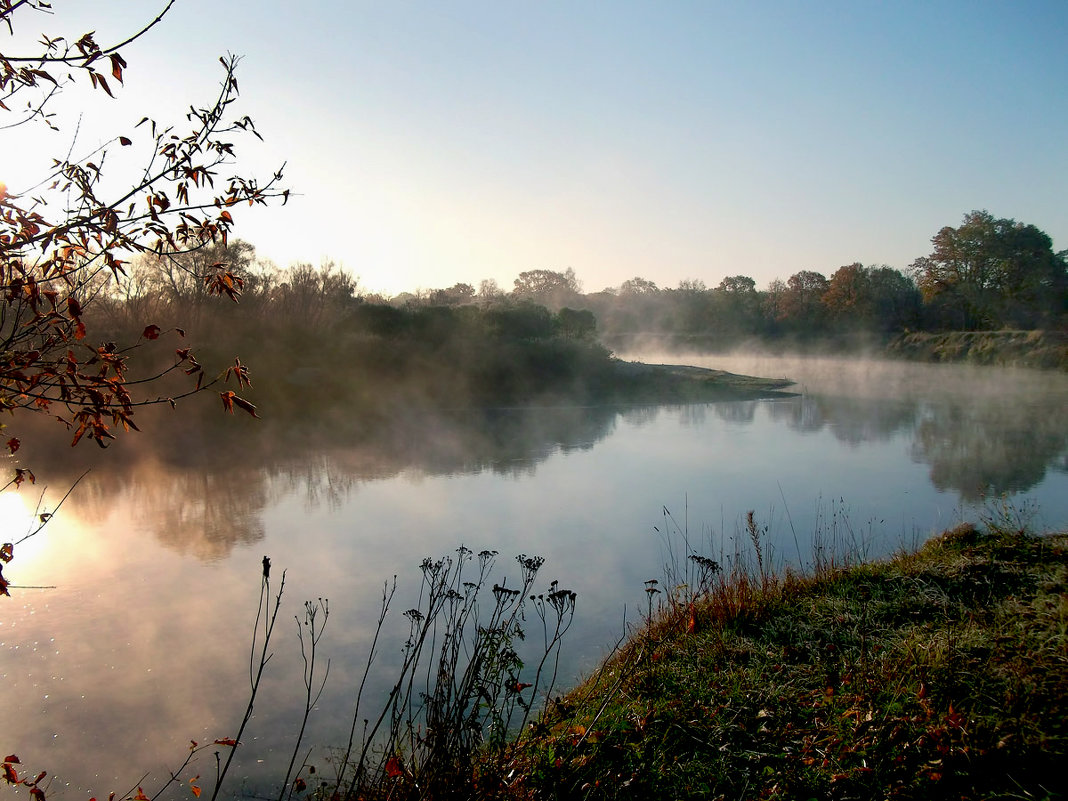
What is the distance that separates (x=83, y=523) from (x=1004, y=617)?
10515mm

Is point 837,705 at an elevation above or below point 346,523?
above

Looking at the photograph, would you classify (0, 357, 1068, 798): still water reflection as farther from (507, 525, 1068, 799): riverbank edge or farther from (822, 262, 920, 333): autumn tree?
(822, 262, 920, 333): autumn tree

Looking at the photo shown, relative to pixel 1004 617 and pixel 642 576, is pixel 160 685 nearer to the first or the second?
pixel 642 576

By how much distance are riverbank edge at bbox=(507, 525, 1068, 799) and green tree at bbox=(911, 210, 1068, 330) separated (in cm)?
4549

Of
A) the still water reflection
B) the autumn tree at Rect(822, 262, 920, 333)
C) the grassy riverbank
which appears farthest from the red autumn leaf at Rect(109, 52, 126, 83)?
the autumn tree at Rect(822, 262, 920, 333)

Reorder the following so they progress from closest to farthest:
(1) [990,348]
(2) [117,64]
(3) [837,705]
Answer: (2) [117,64] < (3) [837,705] < (1) [990,348]

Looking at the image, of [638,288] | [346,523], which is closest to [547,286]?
[638,288]

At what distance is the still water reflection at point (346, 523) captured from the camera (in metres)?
4.97

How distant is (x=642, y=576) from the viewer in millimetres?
7414

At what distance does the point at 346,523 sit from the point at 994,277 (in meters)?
48.0

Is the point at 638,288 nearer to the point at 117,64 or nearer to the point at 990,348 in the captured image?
the point at 990,348

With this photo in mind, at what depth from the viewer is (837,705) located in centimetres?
371

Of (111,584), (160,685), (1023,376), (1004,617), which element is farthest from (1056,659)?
(1023,376)

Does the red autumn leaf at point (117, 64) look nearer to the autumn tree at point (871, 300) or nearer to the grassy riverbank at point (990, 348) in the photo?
the grassy riverbank at point (990, 348)
